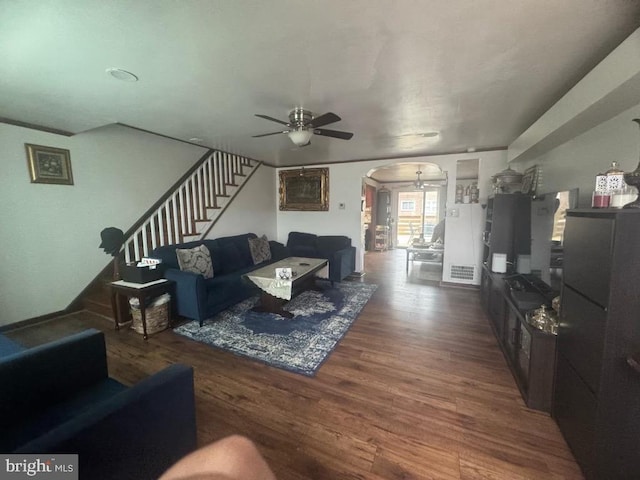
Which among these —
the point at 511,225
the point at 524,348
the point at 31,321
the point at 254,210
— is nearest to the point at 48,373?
the point at 31,321

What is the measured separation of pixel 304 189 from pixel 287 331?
3689 mm

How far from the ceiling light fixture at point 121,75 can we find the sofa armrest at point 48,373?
1803mm

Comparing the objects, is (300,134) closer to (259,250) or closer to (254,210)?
(259,250)

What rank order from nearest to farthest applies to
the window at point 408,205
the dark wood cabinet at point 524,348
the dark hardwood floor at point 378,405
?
the dark hardwood floor at point 378,405 → the dark wood cabinet at point 524,348 → the window at point 408,205

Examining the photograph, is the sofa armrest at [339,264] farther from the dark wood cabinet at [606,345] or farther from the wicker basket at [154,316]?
the dark wood cabinet at [606,345]

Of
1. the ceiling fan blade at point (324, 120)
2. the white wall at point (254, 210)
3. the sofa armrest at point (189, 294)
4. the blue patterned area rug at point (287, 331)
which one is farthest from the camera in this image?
the white wall at point (254, 210)

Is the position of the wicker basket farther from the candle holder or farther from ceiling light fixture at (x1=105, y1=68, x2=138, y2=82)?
the candle holder

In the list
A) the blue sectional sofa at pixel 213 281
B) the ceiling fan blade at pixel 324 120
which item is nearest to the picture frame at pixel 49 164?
the blue sectional sofa at pixel 213 281

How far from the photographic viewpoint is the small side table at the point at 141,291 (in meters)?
2.68

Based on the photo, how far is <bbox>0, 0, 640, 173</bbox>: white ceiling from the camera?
1286mm

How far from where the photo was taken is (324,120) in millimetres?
2311

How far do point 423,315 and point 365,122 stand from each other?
254 cm

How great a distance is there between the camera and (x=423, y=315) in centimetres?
334

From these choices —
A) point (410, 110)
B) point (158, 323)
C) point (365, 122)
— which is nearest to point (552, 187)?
point (410, 110)
